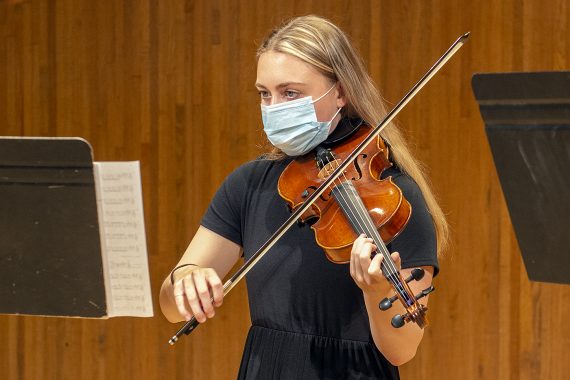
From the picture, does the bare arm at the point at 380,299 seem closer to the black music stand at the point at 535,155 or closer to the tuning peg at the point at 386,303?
the tuning peg at the point at 386,303

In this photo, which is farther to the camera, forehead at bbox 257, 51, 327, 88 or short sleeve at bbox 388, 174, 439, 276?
forehead at bbox 257, 51, 327, 88

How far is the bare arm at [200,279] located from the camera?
1479mm

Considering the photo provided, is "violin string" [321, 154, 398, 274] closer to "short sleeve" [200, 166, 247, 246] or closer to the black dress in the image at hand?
the black dress

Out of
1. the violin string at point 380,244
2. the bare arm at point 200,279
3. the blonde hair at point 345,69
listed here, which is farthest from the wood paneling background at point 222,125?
the violin string at point 380,244

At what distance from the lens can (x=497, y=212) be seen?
9.23 ft

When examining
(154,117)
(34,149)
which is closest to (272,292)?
(34,149)

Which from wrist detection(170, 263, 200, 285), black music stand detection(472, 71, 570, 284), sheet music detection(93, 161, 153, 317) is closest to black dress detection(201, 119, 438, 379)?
wrist detection(170, 263, 200, 285)

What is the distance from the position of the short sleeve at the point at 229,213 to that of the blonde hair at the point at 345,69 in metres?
0.24

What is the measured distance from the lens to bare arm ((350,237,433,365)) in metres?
1.37

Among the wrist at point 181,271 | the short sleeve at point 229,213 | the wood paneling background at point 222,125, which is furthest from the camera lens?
the wood paneling background at point 222,125

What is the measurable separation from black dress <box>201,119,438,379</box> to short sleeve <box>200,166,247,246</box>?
57 mm

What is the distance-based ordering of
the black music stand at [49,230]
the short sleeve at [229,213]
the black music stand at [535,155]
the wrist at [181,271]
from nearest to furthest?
the black music stand at [535,155], the black music stand at [49,230], the wrist at [181,271], the short sleeve at [229,213]

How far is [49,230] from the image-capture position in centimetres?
150

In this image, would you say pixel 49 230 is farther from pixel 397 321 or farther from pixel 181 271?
pixel 397 321
